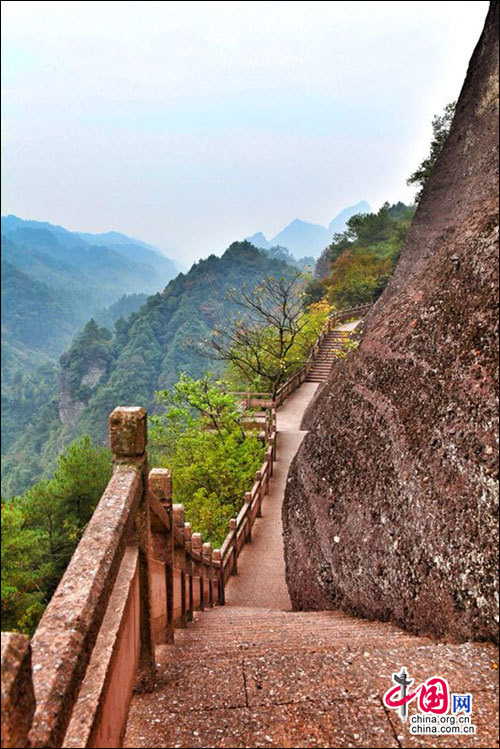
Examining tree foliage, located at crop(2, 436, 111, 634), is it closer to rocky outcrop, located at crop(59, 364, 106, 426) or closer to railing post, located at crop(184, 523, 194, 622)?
railing post, located at crop(184, 523, 194, 622)

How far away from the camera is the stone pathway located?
2.24 metres

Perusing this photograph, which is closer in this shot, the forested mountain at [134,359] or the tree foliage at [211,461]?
the tree foliage at [211,461]

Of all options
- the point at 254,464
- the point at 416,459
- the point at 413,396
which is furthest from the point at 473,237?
the point at 254,464

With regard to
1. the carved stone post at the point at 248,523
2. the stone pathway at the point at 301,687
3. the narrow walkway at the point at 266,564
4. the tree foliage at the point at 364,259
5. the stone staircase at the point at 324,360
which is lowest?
the narrow walkway at the point at 266,564

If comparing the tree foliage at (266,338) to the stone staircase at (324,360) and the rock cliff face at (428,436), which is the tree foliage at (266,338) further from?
the rock cliff face at (428,436)

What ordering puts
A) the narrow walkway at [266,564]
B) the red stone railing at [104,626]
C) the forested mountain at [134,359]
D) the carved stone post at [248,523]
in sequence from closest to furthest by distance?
the red stone railing at [104,626]
the narrow walkway at [266,564]
the carved stone post at [248,523]
the forested mountain at [134,359]

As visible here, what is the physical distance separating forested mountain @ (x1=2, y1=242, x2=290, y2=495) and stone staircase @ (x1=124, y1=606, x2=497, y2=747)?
7091 cm

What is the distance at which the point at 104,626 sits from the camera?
2.12 meters

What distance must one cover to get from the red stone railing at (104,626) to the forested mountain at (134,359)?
70.9 m

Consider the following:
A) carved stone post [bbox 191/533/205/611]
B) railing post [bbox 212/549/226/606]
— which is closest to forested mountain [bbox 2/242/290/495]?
railing post [bbox 212/549/226/606]

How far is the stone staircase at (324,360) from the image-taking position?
79.9 ft

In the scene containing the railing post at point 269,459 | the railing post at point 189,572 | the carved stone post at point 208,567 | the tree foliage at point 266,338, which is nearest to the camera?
the railing post at point 189,572

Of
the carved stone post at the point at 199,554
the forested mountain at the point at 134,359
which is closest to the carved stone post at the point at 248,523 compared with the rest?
the carved stone post at the point at 199,554

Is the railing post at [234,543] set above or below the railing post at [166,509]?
below
